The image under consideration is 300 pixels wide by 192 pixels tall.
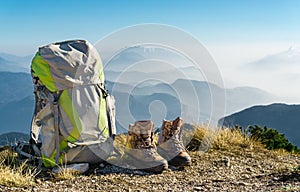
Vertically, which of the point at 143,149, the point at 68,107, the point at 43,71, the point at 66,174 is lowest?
the point at 66,174

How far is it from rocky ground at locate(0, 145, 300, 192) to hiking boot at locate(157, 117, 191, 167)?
0.45 feet

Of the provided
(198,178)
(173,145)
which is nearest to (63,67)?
(173,145)

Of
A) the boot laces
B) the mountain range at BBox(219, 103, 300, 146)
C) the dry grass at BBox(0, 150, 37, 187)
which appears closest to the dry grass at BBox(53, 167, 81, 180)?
the dry grass at BBox(0, 150, 37, 187)

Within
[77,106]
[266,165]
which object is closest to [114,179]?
[77,106]

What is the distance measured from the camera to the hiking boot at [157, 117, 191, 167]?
5.85 m

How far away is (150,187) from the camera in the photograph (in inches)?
189

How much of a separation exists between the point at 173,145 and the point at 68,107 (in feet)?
5.22

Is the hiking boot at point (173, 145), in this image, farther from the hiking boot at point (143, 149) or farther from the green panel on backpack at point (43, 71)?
the green panel on backpack at point (43, 71)

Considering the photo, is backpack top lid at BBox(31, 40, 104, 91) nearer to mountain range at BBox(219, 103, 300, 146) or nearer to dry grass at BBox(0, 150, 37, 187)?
dry grass at BBox(0, 150, 37, 187)

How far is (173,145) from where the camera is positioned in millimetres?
5945

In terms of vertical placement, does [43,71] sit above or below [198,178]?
above

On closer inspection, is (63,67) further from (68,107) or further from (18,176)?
(18,176)

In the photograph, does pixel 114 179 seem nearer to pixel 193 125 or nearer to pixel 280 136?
pixel 193 125

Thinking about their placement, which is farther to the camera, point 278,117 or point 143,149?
point 278,117
